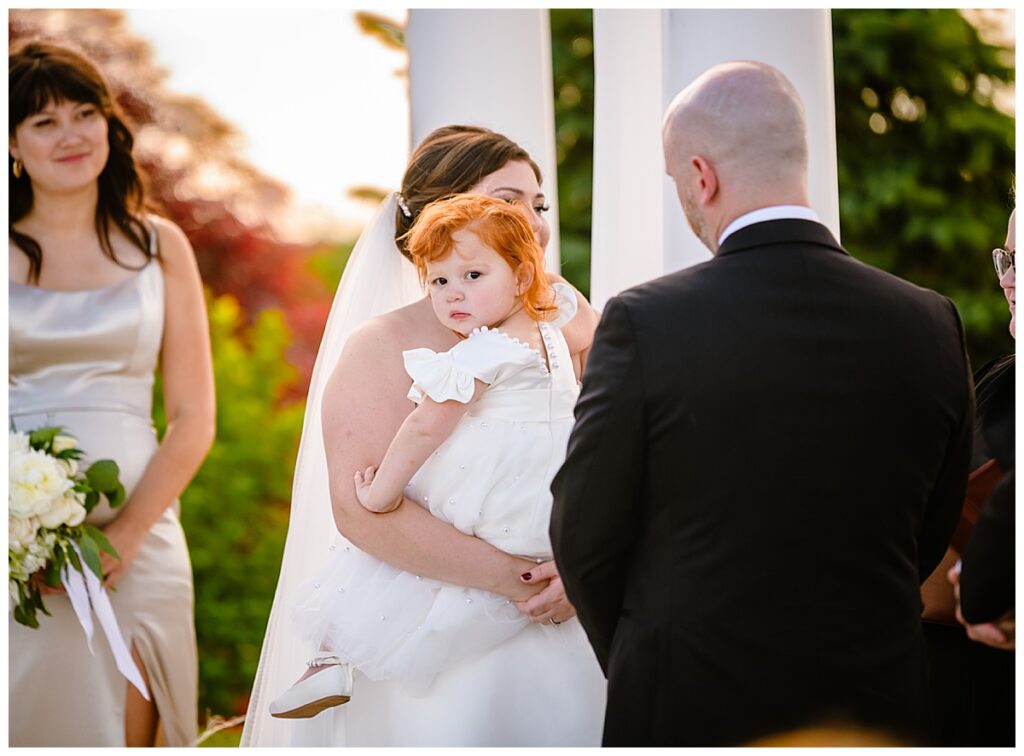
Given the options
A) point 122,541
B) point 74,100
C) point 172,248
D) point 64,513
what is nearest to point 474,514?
point 64,513

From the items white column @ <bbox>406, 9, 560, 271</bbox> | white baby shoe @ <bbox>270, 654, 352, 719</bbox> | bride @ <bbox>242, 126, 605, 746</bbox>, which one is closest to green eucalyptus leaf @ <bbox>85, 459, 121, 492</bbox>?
bride @ <bbox>242, 126, 605, 746</bbox>

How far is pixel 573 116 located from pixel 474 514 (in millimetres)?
8520

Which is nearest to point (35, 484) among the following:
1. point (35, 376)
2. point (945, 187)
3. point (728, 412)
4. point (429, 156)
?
point (35, 376)

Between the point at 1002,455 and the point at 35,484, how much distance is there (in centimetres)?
281

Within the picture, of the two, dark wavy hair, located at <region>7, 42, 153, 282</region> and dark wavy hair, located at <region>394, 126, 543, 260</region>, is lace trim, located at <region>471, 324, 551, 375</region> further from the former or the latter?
dark wavy hair, located at <region>7, 42, 153, 282</region>

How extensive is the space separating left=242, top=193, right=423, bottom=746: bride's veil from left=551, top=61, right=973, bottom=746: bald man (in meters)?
1.14

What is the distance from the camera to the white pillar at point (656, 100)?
11.2ft

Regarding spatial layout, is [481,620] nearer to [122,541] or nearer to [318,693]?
[318,693]

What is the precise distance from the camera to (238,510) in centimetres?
714

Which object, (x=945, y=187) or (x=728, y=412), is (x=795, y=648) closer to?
(x=728, y=412)

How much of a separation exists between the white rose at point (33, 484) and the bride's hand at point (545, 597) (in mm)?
1659

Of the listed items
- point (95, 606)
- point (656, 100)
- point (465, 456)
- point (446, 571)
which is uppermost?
point (656, 100)

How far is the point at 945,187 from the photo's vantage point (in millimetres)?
10258

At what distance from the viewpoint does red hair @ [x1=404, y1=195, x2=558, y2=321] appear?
2688 millimetres
